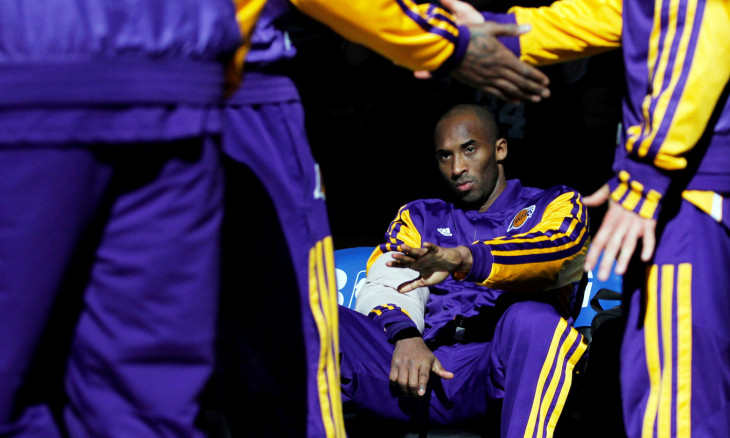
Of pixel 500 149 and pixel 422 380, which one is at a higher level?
pixel 500 149

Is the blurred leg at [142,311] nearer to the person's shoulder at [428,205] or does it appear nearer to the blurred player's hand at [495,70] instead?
the blurred player's hand at [495,70]

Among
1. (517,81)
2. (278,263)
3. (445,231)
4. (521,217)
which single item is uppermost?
(517,81)

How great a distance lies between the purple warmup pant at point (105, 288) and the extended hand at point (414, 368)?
52.9 inches

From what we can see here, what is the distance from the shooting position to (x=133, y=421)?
1096mm

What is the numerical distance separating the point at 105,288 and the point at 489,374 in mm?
1673

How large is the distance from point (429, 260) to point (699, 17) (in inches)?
38.5

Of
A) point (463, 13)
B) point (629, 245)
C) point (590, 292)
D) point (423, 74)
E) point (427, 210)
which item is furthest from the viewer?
point (590, 292)

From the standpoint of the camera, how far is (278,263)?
59.2 inches

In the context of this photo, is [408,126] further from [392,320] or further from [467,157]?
[392,320]

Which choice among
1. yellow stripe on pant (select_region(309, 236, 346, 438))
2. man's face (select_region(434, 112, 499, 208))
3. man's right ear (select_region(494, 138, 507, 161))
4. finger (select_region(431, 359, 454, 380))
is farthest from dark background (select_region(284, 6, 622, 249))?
yellow stripe on pant (select_region(309, 236, 346, 438))

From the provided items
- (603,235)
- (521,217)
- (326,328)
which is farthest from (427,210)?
(326,328)

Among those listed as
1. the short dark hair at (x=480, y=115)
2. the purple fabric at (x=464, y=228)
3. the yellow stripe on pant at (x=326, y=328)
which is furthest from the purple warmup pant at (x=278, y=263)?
the short dark hair at (x=480, y=115)

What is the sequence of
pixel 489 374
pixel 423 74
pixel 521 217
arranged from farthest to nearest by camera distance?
pixel 521 217, pixel 489 374, pixel 423 74

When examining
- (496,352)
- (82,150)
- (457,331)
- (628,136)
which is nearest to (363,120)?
(457,331)
